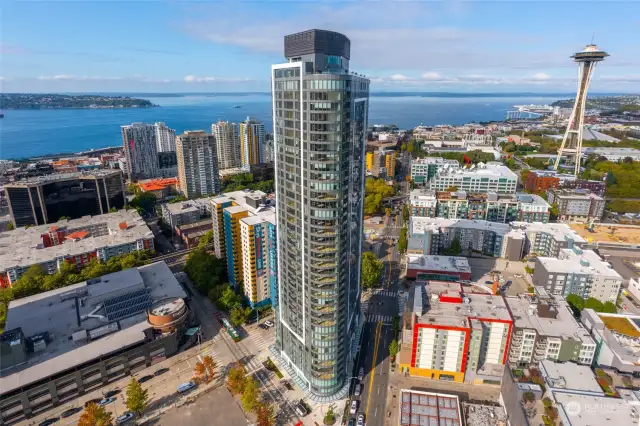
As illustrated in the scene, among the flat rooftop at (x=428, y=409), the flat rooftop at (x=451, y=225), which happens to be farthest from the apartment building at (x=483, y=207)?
the flat rooftop at (x=428, y=409)

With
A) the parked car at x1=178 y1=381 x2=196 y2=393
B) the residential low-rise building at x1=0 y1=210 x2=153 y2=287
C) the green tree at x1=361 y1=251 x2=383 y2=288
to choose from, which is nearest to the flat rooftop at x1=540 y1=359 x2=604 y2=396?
the green tree at x1=361 y1=251 x2=383 y2=288

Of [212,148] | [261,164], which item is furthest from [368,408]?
[261,164]

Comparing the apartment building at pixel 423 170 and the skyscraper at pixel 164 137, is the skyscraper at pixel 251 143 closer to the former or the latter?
the skyscraper at pixel 164 137

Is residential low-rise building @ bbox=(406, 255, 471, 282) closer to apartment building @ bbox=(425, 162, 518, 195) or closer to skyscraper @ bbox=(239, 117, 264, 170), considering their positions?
apartment building @ bbox=(425, 162, 518, 195)

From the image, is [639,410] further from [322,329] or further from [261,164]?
[261,164]

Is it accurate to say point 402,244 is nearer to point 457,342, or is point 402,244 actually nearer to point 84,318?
point 457,342

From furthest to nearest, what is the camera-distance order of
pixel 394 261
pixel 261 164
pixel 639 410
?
pixel 261 164 < pixel 394 261 < pixel 639 410

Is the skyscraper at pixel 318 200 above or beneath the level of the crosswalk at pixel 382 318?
above
